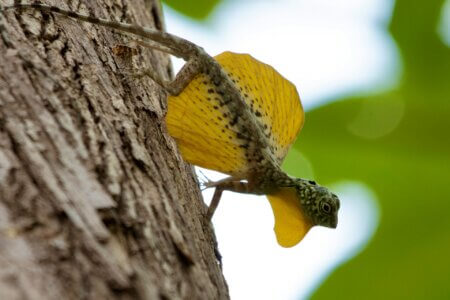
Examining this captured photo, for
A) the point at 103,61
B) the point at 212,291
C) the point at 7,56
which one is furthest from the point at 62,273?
the point at 103,61

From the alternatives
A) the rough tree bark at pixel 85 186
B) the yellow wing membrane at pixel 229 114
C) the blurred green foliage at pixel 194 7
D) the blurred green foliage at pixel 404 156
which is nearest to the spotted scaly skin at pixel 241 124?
the yellow wing membrane at pixel 229 114

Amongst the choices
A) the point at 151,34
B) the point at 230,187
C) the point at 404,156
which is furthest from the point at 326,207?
the point at 404,156

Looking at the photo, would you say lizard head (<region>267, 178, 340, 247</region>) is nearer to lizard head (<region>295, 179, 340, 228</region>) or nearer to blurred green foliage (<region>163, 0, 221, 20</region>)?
lizard head (<region>295, 179, 340, 228</region>)

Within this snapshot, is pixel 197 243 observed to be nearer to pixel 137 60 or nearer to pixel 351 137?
pixel 137 60

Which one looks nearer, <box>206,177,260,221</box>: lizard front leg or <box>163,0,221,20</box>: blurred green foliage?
<box>206,177,260,221</box>: lizard front leg

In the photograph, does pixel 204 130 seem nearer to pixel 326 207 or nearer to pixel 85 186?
pixel 326 207

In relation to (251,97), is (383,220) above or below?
below

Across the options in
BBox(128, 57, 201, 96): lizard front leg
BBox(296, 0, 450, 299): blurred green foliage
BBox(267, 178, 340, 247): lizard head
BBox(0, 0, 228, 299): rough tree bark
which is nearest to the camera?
BBox(0, 0, 228, 299): rough tree bark

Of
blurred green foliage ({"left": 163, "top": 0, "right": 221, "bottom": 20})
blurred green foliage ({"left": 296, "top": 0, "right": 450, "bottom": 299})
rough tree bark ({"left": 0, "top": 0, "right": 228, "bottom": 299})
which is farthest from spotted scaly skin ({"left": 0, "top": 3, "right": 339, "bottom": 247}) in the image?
blurred green foliage ({"left": 163, "top": 0, "right": 221, "bottom": 20})
